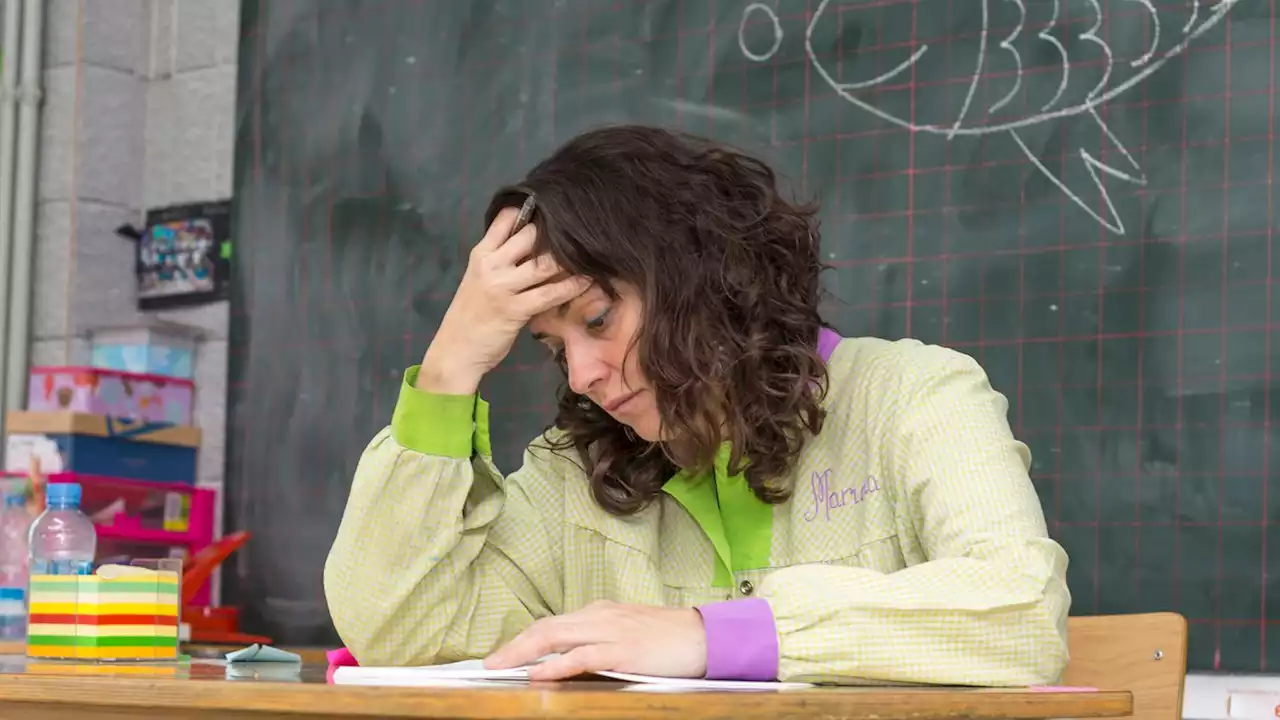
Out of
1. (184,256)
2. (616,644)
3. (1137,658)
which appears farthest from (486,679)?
(184,256)

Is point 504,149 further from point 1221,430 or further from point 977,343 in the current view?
point 1221,430

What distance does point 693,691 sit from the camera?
0.93 meters

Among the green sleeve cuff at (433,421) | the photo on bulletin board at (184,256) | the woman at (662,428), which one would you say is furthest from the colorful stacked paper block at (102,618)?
the photo on bulletin board at (184,256)

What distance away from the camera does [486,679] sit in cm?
106

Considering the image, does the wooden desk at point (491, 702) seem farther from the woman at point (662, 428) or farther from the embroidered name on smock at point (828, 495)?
the embroidered name on smock at point (828, 495)

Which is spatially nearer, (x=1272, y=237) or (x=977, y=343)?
(x=1272, y=237)

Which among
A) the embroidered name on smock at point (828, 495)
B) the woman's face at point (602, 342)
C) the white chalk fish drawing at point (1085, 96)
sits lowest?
the embroidered name on smock at point (828, 495)

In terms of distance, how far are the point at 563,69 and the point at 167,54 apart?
1.00 metres

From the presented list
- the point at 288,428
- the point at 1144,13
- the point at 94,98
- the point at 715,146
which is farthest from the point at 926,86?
the point at 94,98

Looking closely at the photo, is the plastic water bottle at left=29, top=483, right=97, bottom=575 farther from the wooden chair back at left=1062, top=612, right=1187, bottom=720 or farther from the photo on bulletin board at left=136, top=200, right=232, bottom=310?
the wooden chair back at left=1062, top=612, right=1187, bottom=720

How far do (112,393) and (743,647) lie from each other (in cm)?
215

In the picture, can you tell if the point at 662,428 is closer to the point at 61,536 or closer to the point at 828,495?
the point at 828,495

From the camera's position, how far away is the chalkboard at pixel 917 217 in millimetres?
2049

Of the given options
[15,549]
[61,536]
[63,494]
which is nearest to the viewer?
[63,494]
